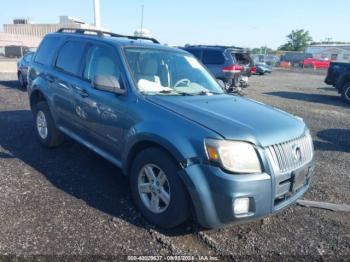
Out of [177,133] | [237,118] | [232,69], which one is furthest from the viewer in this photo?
[232,69]

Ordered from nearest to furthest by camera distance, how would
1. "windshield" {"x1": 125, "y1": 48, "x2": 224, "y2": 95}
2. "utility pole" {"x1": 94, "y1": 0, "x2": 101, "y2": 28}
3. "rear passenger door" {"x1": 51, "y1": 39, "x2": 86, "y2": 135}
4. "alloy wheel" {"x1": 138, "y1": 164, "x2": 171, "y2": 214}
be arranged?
"alloy wheel" {"x1": 138, "y1": 164, "x2": 171, "y2": 214}
"windshield" {"x1": 125, "y1": 48, "x2": 224, "y2": 95}
"rear passenger door" {"x1": 51, "y1": 39, "x2": 86, "y2": 135}
"utility pole" {"x1": 94, "y1": 0, "x2": 101, "y2": 28}

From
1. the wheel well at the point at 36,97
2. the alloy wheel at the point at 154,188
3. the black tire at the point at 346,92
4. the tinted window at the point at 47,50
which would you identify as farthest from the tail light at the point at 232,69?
the alloy wheel at the point at 154,188

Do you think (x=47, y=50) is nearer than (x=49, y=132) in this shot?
No

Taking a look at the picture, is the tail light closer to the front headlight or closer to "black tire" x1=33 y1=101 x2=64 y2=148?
"black tire" x1=33 y1=101 x2=64 y2=148

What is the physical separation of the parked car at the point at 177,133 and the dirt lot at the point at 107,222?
0.30 meters

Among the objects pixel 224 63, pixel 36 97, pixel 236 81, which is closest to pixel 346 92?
pixel 236 81

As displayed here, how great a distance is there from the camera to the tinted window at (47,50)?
17.9ft

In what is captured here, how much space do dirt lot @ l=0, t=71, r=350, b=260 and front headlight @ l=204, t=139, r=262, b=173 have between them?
33.2 inches

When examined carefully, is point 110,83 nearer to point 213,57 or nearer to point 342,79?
point 213,57

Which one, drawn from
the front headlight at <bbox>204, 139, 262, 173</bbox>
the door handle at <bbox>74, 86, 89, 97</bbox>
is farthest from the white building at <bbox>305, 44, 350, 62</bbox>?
the front headlight at <bbox>204, 139, 262, 173</bbox>

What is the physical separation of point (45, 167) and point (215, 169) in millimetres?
3002

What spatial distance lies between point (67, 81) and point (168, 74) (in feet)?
5.02

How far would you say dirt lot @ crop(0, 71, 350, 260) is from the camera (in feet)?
9.98

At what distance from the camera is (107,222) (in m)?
3.41
